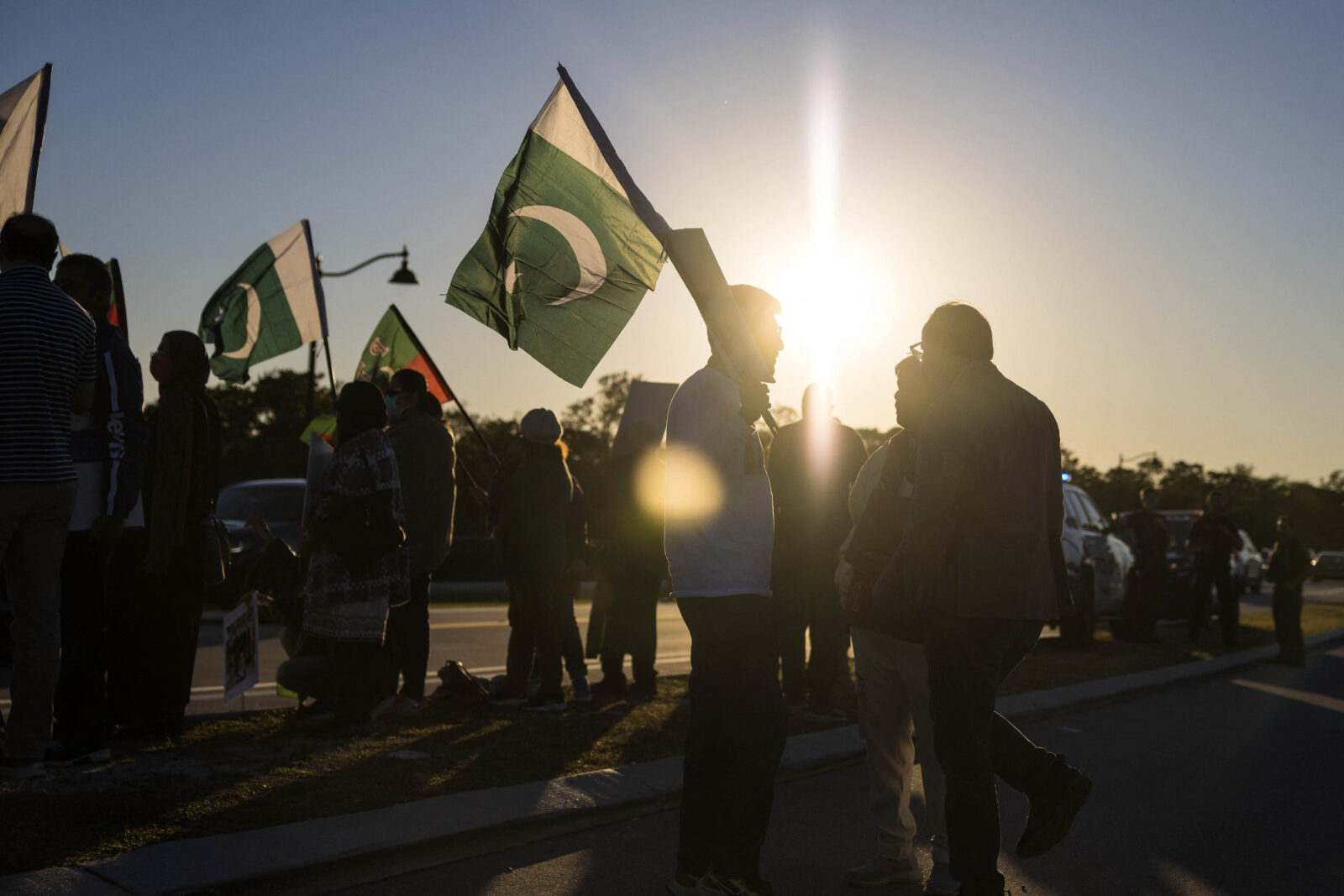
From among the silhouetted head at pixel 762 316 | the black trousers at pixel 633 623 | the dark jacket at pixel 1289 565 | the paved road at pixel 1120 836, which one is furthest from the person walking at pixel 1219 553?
the silhouetted head at pixel 762 316

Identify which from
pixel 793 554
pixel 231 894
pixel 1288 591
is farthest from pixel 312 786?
pixel 1288 591

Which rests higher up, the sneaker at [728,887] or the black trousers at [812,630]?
the black trousers at [812,630]

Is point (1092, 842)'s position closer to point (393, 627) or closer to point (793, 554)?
point (793, 554)

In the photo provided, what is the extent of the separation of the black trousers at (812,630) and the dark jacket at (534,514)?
5.20ft

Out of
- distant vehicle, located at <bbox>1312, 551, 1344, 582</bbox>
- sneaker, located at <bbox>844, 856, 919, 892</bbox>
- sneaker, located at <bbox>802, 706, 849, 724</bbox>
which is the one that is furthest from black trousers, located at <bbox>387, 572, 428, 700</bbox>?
distant vehicle, located at <bbox>1312, 551, 1344, 582</bbox>

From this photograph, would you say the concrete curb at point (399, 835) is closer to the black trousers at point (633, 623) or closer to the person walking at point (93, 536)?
the person walking at point (93, 536)

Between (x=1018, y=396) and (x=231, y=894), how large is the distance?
118 inches

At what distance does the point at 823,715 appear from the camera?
7.59 metres

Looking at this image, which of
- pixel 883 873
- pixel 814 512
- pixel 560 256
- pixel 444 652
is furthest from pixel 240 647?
pixel 444 652

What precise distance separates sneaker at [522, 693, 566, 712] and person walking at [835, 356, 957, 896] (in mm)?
3303

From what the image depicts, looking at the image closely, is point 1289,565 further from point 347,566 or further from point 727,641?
point 727,641

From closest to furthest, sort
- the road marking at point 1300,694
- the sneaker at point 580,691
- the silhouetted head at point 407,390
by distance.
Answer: the silhouetted head at point 407,390 → the sneaker at point 580,691 → the road marking at point 1300,694

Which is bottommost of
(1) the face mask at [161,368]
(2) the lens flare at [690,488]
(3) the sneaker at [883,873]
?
(3) the sneaker at [883,873]

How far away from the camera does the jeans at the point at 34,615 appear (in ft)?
15.0
